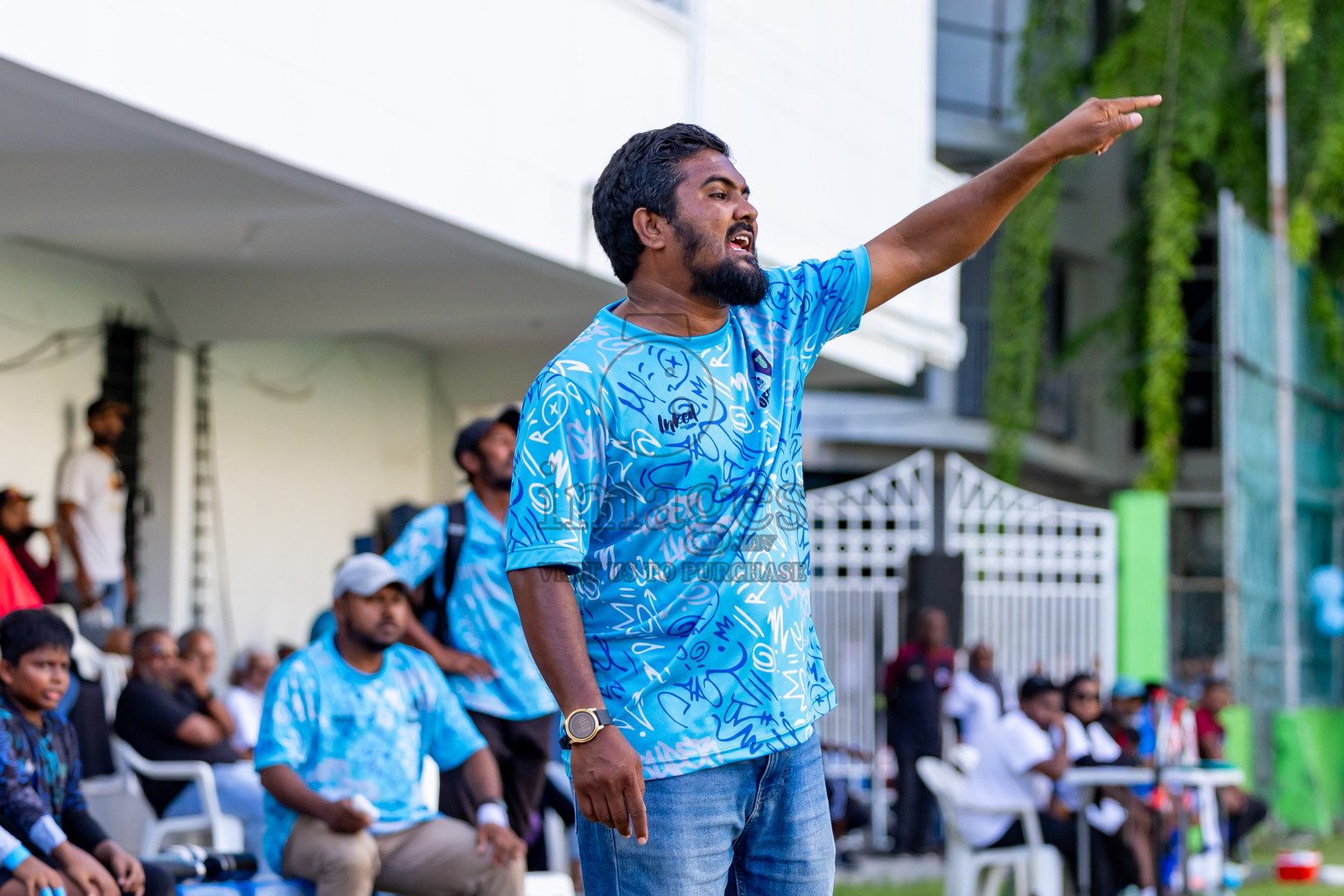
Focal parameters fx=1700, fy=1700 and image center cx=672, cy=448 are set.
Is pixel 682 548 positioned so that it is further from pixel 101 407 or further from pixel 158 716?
pixel 101 407

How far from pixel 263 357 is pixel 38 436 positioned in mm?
1984

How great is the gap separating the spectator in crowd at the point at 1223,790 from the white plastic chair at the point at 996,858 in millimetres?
3253

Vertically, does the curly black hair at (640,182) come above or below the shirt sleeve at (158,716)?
above

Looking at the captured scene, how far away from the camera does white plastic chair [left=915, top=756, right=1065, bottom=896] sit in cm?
765

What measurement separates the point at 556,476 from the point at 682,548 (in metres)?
0.21

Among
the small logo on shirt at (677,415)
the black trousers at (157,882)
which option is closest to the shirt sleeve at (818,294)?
the small logo on shirt at (677,415)

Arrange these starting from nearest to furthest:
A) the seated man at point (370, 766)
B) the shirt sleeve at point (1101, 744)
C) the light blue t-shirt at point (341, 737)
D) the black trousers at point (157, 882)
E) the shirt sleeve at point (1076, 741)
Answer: the black trousers at point (157, 882) < the seated man at point (370, 766) < the light blue t-shirt at point (341, 737) < the shirt sleeve at point (1076, 741) < the shirt sleeve at point (1101, 744)

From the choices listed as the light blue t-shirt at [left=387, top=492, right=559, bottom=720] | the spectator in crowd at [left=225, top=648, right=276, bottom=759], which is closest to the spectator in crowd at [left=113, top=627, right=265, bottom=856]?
the spectator in crowd at [left=225, top=648, right=276, bottom=759]

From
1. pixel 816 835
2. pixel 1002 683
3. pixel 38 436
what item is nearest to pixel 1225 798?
pixel 1002 683

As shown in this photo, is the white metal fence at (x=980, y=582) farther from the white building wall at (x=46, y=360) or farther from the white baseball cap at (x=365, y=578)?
the white baseball cap at (x=365, y=578)

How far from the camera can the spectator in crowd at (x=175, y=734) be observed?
6965 millimetres

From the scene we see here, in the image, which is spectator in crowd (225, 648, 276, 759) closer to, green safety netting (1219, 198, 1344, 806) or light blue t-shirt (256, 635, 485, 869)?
light blue t-shirt (256, 635, 485, 869)

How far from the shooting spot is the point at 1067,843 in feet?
25.9

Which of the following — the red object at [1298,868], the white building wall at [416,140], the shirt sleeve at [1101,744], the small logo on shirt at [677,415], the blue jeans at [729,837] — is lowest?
the red object at [1298,868]
